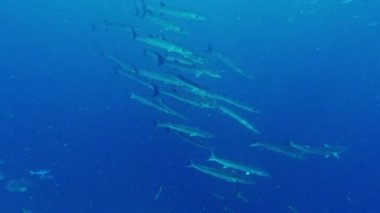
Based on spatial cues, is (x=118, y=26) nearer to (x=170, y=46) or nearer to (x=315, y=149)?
(x=170, y=46)

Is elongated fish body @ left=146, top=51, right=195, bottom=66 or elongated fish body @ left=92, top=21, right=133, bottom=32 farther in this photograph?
elongated fish body @ left=92, top=21, right=133, bottom=32

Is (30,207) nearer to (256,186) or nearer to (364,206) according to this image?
(256,186)

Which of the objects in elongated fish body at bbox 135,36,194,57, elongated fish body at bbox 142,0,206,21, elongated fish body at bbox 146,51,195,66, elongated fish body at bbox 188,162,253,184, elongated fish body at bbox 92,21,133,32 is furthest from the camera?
elongated fish body at bbox 92,21,133,32

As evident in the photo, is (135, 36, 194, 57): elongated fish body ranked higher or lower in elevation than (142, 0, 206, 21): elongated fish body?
lower

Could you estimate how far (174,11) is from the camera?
367 inches

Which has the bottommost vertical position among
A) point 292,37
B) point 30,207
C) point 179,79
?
point 30,207

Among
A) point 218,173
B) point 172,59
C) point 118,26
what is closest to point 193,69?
point 172,59

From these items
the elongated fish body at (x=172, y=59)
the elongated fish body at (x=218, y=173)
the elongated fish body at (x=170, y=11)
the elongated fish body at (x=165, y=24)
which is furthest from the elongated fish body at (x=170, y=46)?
the elongated fish body at (x=218, y=173)

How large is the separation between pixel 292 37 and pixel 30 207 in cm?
1761

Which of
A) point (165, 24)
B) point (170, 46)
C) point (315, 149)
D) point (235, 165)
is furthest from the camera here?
point (165, 24)

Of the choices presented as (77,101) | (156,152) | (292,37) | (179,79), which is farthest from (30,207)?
(292,37)

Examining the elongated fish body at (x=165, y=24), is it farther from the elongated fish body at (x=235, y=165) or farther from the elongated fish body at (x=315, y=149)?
the elongated fish body at (x=315, y=149)

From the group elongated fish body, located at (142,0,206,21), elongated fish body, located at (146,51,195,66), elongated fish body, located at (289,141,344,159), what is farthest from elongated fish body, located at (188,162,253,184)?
elongated fish body, located at (142,0,206,21)

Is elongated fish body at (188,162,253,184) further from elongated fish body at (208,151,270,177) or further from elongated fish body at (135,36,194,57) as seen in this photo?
elongated fish body at (135,36,194,57)
